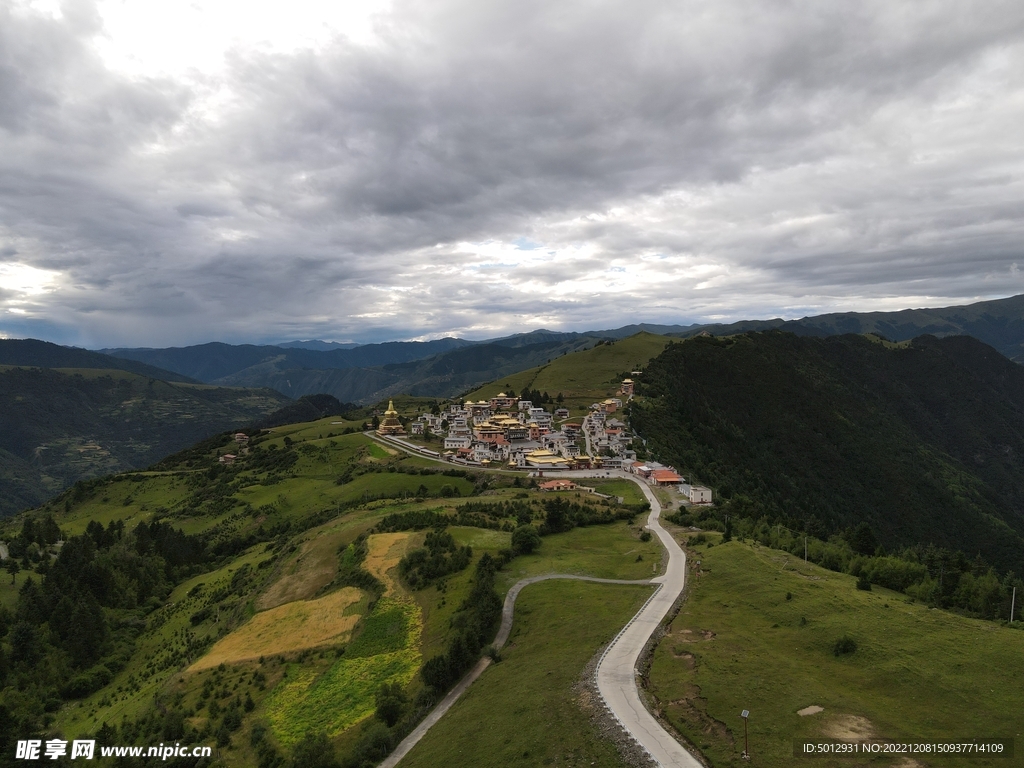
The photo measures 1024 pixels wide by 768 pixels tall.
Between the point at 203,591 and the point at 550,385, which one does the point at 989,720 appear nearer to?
the point at 203,591

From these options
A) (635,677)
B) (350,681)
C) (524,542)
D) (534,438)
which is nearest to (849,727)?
(635,677)

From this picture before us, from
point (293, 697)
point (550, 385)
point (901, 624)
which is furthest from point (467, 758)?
point (550, 385)

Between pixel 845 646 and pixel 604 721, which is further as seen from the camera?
pixel 845 646

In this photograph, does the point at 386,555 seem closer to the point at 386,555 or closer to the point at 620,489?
the point at 386,555

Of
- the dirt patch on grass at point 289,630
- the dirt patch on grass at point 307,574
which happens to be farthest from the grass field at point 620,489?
the dirt patch on grass at point 289,630

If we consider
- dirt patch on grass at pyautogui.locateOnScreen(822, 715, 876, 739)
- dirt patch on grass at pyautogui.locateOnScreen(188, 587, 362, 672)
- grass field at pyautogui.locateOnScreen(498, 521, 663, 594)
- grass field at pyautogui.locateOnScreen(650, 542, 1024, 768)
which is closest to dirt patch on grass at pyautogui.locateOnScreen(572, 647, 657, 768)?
grass field at pyautogui.locateOnScreen(650, 542, 1024, 768)

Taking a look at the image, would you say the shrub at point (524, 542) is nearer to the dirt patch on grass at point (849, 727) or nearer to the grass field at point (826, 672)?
the grass field at point (826, 672)
